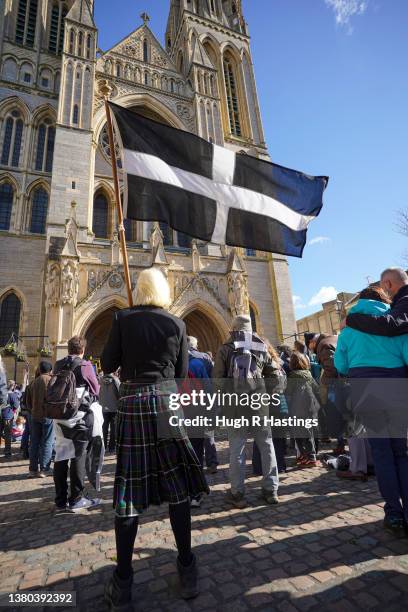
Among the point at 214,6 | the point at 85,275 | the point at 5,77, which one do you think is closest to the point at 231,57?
the point at 214,6

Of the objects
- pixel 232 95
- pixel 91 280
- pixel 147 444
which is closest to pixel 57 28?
pixel 232 95

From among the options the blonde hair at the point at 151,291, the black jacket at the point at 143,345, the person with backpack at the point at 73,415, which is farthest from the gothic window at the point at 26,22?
A: the black jacket at the point at 143,345

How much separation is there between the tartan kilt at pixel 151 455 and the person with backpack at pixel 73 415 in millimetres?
1703

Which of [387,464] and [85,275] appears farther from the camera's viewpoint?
[85,275]

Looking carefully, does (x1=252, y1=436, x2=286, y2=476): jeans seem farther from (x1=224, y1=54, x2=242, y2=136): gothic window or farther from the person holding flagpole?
(x1=224, y1=54, x2=242, y2=136): gothic window

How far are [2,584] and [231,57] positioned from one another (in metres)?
34.2

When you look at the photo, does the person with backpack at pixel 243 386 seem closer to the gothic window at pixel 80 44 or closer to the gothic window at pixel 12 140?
the gothic window at pixel 12 140

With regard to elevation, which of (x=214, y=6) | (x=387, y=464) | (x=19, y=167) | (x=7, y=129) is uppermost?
(x=214, y=6)

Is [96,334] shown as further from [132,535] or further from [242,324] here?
[132,535]

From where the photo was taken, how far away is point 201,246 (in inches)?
736

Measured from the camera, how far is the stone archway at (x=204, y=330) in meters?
16.7

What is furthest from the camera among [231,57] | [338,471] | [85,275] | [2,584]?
[231,57]

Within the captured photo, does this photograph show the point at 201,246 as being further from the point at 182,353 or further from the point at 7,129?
the point at 182,353

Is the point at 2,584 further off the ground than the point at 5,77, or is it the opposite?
the point at 5,77
